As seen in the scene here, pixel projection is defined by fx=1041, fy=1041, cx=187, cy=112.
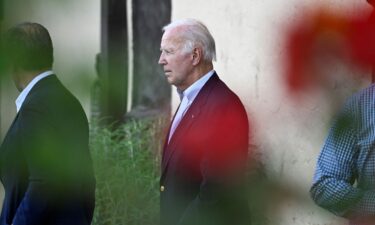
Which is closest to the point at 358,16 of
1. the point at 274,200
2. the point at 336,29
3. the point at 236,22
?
the point at 336,29

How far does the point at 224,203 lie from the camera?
1148 millimetres

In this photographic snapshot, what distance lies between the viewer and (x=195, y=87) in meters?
3.43

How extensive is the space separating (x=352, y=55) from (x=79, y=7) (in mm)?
223

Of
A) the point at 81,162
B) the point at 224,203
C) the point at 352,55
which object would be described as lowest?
the point at 224,203

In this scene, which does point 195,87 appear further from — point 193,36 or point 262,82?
point 262,82

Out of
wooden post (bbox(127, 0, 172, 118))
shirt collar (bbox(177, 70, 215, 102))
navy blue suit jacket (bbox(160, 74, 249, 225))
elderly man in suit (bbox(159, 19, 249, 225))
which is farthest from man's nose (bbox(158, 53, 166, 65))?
navy blue suit jacket (bbox(160, 74, 249, 225))

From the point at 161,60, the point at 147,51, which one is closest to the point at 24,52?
the point at 147,51

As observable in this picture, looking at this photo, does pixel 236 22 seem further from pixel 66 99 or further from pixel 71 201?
pixel 66 99

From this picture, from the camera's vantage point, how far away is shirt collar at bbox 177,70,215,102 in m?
3.39

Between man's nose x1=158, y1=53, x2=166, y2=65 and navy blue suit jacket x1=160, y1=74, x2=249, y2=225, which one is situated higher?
navy blue suit jacket x1=160, y1=74, x2=249, y2=225

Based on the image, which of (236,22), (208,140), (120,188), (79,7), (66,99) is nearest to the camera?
(79,7)

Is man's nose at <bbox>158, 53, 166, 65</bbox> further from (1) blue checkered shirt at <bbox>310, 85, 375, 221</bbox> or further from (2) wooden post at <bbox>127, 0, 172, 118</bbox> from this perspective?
(1) blue checkered shirt at <bbox>310, 85, 375, 221</bbox>

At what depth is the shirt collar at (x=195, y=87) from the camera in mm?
3387

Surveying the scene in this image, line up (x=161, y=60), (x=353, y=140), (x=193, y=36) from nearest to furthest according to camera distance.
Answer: (x=353, y=140) < (x=161, y=60) < (x=193, y=36)
